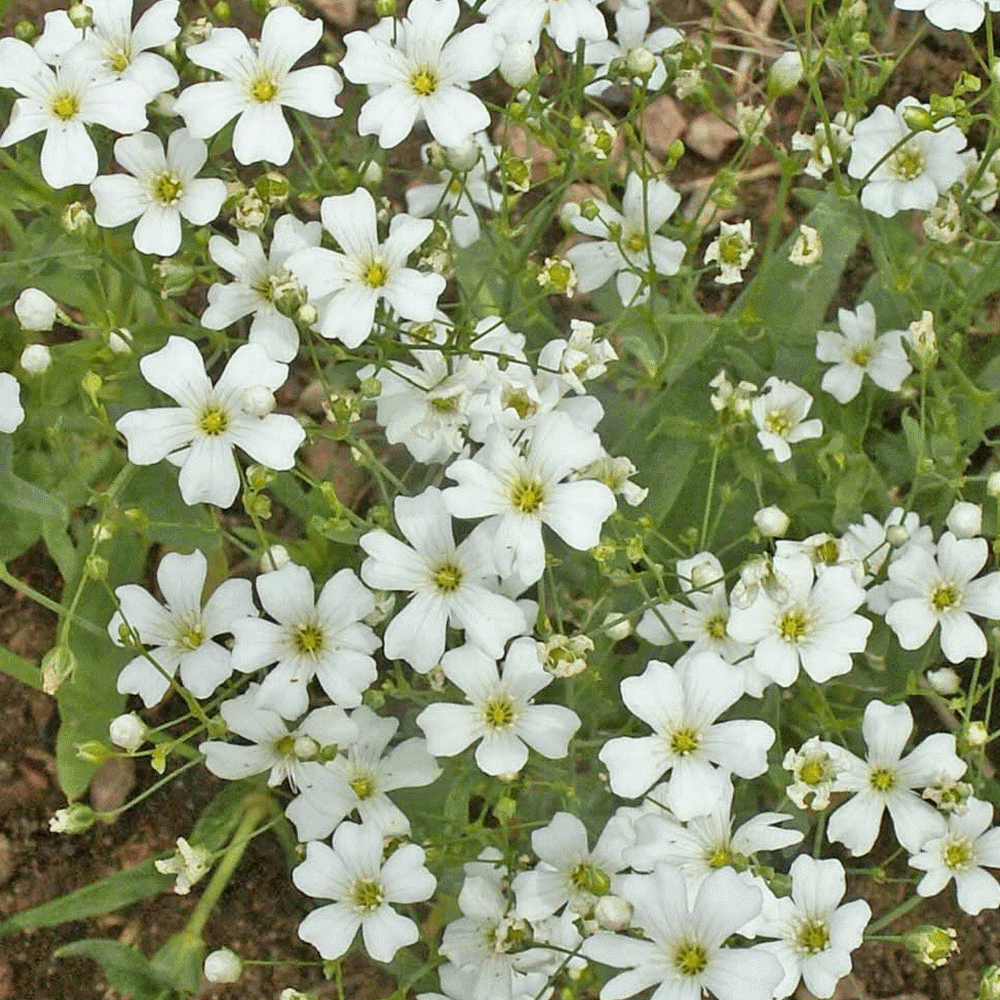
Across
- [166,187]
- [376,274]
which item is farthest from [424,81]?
[166,187]

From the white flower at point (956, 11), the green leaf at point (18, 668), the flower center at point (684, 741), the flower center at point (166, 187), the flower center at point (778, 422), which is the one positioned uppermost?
the white flower at point (956, 11)

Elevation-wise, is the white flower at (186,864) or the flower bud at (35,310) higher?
the flower bud at (35,310)

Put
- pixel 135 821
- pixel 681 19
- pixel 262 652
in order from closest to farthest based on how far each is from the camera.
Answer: pixel 262 652 < pixel 135 821 < pixel 681 19

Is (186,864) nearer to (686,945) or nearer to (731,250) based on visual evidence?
(686,945)

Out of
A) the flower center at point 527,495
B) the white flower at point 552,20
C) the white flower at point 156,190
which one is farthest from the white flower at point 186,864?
the white flower at point 552,20

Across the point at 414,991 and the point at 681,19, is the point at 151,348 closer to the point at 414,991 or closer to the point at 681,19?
the point at 414,991

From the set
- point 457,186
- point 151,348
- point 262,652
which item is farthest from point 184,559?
point 457,186

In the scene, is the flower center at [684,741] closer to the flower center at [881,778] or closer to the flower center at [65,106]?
the flower center at [881,778]

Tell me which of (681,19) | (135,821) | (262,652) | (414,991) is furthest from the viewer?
(681,19)
